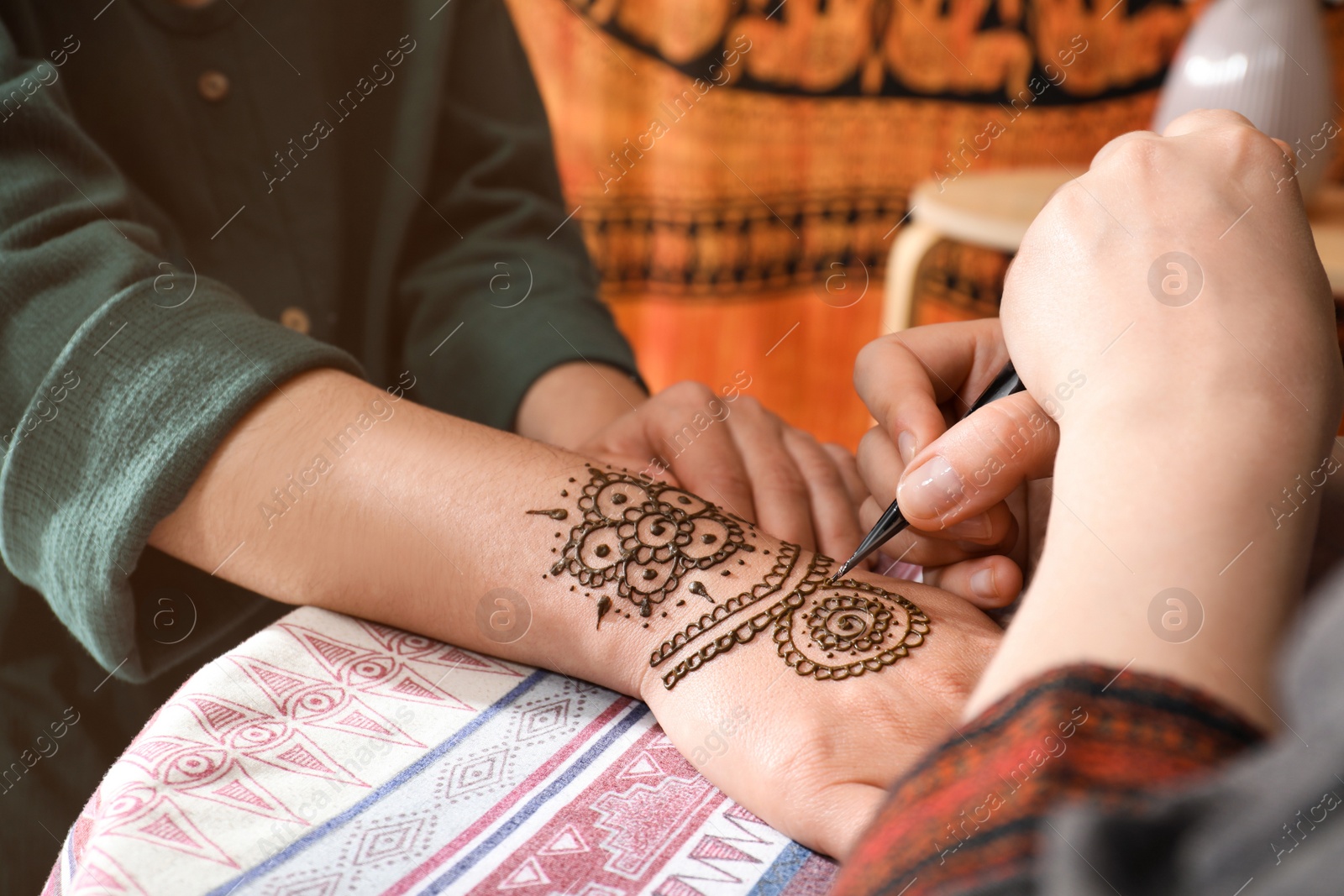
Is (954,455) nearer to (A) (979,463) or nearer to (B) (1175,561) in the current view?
(A) (979,463)

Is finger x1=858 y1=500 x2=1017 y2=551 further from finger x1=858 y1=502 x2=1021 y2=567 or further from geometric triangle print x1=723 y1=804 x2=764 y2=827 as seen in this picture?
geometric triangle print x1=723 y1=804 x2=764 y2=827

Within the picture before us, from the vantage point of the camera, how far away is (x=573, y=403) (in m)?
0.95

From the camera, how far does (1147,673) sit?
0.31 m

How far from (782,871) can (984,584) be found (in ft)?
0.85

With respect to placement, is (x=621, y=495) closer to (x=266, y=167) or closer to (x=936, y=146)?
(x=266, y=167)

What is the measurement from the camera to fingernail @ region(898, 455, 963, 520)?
21.1 inches

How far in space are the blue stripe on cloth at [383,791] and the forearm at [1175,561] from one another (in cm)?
27

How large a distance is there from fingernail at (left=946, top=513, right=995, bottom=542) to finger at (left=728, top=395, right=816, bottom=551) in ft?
0.37

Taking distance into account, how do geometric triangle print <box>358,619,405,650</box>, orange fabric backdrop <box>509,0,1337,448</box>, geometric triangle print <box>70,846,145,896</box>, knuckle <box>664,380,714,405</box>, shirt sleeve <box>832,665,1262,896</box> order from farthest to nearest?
orange fabric backdrop <box>509,0,1337,448</box>, knuckle <box>664,380,714,405</box>, geometric triangle print <box>358,619,405,650</box>, geometric triangle print <box>70,846,145,896</box>, shirt sleeve <box>832,665,1262,896</box>

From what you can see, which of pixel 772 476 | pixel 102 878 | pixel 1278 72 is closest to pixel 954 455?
pixel 772 476

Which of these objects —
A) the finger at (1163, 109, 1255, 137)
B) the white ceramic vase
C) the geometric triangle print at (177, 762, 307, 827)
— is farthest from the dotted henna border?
the white ceramic vase

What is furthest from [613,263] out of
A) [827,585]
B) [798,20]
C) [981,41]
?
[827,585]

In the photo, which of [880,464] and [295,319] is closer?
[880,464]

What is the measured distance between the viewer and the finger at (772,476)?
70cm
